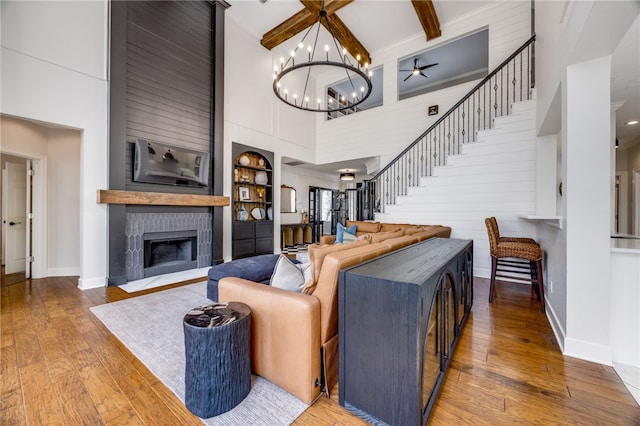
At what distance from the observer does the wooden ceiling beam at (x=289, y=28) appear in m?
5.30

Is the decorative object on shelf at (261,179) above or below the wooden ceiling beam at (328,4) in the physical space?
below

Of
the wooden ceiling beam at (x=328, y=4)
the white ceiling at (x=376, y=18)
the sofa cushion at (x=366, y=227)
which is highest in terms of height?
the white ceiling at (x=376, y=18)

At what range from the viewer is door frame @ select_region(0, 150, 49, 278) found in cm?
419

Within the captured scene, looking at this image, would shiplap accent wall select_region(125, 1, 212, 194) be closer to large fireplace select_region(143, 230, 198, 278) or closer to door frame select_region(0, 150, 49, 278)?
large fireplace select_region(143, 230, 198, 278)

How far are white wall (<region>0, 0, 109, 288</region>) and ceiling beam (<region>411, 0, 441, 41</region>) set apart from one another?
5.32 meters

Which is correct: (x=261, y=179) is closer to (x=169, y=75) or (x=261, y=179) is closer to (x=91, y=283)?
(x=169, y=75)

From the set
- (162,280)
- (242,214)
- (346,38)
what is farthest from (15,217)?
(346,38)

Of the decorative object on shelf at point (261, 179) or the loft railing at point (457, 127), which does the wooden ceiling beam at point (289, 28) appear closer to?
the decorative object on shelf at point (261, 179)

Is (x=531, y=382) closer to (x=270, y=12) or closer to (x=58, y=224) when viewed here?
(x=58, y=224)

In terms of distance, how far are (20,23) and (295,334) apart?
16.8ft

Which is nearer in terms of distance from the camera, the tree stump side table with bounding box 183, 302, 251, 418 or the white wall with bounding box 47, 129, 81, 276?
the tree stump side table with bounding box 183, 302, 251, 418

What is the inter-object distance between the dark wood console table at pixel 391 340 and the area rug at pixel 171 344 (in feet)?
1.34

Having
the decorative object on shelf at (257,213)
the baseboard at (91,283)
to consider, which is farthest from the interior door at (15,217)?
the decorative object on shelf at (257,213)

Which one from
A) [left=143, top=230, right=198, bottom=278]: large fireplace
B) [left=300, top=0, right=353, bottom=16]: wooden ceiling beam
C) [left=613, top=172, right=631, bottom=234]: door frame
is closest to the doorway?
[left=143, top=230, right=198, bottom=278]: large fireplace
